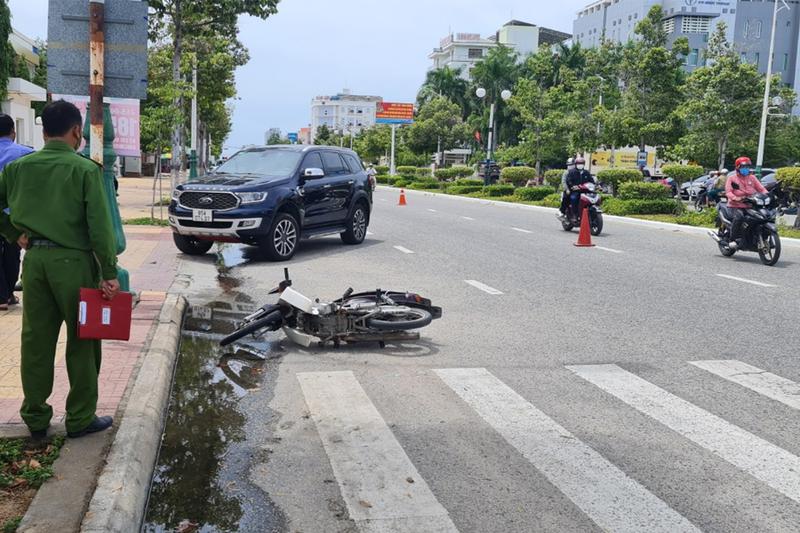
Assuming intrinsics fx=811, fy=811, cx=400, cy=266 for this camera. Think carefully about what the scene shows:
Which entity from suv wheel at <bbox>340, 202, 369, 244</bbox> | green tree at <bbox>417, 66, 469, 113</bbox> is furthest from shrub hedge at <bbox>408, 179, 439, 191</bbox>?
suv wheel at <bbox>340, 202, 369, 244</bbox>

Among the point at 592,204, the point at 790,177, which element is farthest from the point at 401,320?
the point at 790,177

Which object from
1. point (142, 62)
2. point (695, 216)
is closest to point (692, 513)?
point (142, 62)

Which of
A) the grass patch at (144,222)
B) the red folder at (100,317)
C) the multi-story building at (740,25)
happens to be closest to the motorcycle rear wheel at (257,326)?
the red folder at (100,317)

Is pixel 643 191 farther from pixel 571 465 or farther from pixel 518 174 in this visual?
pixel 571 465

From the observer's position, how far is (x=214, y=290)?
10.4 metres

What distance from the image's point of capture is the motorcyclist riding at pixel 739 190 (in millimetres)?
14157

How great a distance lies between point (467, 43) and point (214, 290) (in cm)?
13053

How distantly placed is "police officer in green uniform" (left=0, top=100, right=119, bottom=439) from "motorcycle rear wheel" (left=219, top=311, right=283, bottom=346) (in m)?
2.66

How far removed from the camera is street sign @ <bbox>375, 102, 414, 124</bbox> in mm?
80500

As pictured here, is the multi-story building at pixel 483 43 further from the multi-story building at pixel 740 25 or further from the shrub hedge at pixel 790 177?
the shrub hedge at pixel 790 177

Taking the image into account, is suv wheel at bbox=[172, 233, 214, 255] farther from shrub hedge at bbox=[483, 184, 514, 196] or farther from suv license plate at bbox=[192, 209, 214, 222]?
shrub hedge at bbox=[483, 184, 514, 196]

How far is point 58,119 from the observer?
4.22m

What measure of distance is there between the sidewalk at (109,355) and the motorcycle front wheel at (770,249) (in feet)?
31.8

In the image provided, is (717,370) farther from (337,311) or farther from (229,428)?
(229,428)
